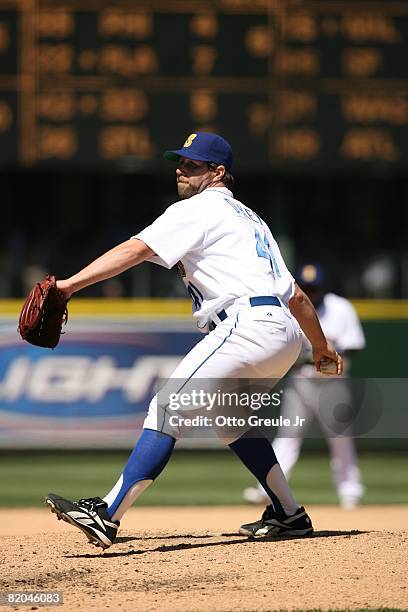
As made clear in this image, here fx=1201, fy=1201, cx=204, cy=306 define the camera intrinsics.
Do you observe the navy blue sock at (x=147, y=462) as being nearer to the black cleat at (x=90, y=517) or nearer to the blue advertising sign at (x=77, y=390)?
the black cleat at (x=90, y=517)

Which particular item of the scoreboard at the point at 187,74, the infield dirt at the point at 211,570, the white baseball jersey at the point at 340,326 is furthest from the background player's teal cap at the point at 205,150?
the scoreboard at the point at 187,74

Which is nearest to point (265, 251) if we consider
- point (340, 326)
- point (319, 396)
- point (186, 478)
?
point (340, 326)

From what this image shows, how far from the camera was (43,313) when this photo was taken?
425 centimetres

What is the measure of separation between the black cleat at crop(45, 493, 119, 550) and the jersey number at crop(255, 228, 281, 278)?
1.04m

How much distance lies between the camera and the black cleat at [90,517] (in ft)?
13.6

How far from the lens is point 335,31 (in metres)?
10.2

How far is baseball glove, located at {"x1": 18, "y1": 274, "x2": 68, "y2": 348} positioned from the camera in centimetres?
422

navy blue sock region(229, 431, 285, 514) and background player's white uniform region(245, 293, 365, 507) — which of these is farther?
background player's white uniform region(245, 293, 365, 507)

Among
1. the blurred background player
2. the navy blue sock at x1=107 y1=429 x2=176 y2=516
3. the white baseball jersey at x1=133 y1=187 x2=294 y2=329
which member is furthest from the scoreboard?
the navy blue sock at x1=107 y1=429 x2=176 y2=516

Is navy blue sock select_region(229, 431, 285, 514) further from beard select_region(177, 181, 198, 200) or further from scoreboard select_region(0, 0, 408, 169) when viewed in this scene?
scoreboard select_region(0, 0, 408, 169)

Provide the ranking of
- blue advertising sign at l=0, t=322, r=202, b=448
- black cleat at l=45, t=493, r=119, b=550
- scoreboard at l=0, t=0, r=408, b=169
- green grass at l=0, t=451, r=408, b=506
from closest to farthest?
black cleat at l=45, t=493, r=119, b=550, green grass at l=0, t=451, r=408, b=506, blue advertising sign at l=0, t=322, r=202, b=448, scoreboard at l=0, t=0, r=408, b=169

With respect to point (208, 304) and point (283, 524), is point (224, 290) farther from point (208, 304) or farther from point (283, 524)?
point (283, 524)

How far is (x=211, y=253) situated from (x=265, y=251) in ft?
0.76

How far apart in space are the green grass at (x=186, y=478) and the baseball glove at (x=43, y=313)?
3355 mm
